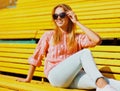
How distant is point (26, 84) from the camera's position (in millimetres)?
2994

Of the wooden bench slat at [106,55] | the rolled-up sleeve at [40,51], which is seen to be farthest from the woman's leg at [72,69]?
the wooden bench slat at [106,55]

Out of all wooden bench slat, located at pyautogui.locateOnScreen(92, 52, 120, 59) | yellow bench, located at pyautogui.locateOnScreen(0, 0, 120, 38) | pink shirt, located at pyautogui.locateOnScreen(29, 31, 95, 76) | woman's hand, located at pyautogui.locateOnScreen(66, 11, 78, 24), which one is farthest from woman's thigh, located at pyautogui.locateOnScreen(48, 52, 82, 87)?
yellow bench, located at pyautogui.locateOnScreen(0, 0, 120, 38)

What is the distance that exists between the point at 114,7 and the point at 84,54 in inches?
62.9

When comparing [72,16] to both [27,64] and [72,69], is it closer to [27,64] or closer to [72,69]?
Result: [72,69]

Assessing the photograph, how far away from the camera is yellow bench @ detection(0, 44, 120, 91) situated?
302 cm

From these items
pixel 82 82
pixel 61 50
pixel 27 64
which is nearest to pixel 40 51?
pixel 61 50

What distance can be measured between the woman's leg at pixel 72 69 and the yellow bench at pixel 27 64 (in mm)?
86

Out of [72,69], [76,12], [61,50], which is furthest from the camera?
[76,12]

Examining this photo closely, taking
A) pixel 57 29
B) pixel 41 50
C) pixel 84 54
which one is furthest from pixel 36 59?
pixel 84 54

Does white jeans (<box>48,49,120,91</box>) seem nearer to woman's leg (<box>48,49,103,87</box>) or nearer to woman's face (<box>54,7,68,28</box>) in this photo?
woman's leg (<box>48,49,103,87</box>)

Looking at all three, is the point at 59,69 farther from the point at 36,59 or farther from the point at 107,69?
the point at 107,69

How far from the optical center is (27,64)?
14.0 ft

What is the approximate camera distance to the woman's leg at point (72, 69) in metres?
2.49

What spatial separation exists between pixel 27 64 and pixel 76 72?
5.55 feet
